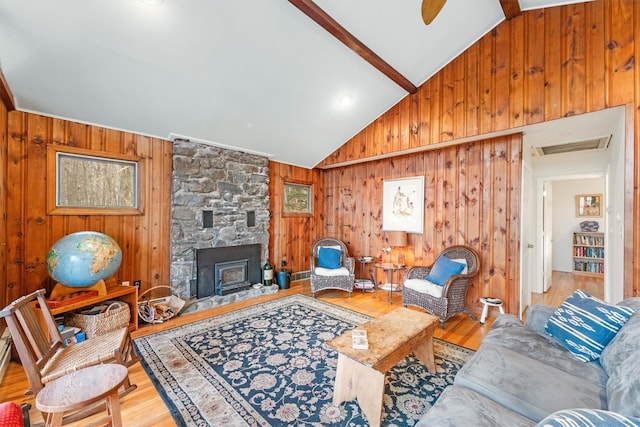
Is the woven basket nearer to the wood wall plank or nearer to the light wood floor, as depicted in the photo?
the light wood floor

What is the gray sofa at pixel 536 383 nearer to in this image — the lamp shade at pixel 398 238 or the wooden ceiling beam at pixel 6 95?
the lamp shade at pixel 398 238

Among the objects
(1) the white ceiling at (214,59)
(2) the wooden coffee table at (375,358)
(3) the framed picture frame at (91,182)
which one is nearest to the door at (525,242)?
(1) the white ceiling at (214,59)

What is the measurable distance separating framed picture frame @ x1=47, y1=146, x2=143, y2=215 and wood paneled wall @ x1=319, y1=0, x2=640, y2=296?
12.3 ft

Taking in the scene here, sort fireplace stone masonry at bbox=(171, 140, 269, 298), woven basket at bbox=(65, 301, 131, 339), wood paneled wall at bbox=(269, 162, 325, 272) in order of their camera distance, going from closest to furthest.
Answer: woven basket at bbox=(65, 301, 131, 339) → fireplace stone masonry at bbox=(171, 140, 269, 298) → wood paneled wall at bbox=(269, 162, 325, 272)

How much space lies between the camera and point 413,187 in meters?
4.40

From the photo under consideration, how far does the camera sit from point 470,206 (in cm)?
379

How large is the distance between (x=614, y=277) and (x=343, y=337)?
330 centimetres

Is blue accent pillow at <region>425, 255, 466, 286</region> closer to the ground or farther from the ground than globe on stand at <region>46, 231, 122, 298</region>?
closer to the ground

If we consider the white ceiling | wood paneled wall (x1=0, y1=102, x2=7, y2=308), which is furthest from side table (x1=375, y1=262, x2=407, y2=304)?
wood paneled wall (x1=0, y1=102, x2=7, y2=308)

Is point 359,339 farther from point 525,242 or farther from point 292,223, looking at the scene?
point 292,223

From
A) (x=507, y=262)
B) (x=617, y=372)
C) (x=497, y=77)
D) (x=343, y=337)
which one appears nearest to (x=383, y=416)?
(x=343, y=337)

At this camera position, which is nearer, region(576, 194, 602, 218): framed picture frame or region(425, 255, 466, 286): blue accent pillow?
region(425, 255, 466, 286): blue accent pillow

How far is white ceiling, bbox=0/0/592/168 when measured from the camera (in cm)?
218

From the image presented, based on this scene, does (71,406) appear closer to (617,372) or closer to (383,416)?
(383,416)
